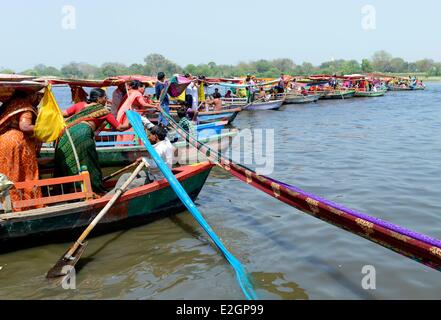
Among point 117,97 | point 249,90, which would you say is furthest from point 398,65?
point 117,97

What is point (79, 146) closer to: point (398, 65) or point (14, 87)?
point (14, 87)

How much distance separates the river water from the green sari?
3.25 feet

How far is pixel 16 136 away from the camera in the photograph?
5.04m

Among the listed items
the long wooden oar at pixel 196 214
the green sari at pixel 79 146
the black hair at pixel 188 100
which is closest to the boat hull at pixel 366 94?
the black hair at pixel 188 100

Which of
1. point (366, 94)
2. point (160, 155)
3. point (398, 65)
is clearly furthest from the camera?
point (398, 65)

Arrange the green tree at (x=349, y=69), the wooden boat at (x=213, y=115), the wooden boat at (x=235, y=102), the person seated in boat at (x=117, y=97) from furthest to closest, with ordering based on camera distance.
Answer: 1. the green tree at (x=349, y=69)
2. the wooden boat at (x=235, y=102)
3. the wooden boat at (x=213, y=115)
4. the person seated in boat at (x=117, y=97)

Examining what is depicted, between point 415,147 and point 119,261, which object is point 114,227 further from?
point 415,147

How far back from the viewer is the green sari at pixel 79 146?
5.55 metres

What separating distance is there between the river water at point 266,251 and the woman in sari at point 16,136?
1.03 meters

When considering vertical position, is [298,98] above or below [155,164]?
above

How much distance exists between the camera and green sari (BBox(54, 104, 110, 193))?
555 cm

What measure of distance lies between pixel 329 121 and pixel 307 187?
1221 cm

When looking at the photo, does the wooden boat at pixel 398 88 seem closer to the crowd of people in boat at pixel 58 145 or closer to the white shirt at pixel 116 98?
the white shirt at pixel 116 98

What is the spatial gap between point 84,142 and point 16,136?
2.76 feet
